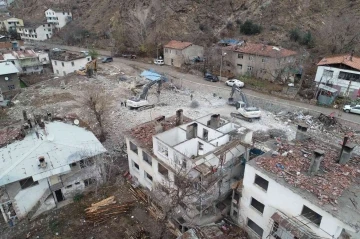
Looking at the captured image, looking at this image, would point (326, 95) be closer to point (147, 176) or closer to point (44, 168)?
point (147, 176)

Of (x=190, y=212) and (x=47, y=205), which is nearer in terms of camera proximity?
(x=190, y=212)

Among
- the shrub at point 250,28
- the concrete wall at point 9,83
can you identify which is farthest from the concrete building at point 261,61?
the concrete wall at point 9,83

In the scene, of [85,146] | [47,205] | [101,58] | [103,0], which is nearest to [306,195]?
[85,146]

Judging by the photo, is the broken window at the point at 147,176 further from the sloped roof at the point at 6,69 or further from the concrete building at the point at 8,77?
the sloped roof at the point at 6,69

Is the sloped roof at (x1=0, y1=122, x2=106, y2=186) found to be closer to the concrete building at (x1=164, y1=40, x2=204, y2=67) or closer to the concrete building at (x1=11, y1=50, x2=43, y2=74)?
the concrete building at (x1=164, y1=40, x2=204, y2=67)

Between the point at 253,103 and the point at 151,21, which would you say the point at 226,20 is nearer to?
the point at 151,21

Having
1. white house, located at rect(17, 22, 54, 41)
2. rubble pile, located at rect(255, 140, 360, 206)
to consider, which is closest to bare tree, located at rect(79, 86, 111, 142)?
rubble pile, located at rect(255, 140, 360, 206)
